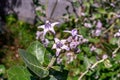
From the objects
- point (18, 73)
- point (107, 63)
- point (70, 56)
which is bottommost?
point (70, 56)

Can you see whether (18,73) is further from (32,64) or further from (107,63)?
(107,63)

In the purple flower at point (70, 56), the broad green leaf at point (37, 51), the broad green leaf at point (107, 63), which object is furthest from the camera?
the purple flower at point (70, 56)

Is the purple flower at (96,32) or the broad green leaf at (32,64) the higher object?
the broad green leaf at (32,64)

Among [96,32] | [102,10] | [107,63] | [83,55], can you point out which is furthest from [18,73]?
[102,10]

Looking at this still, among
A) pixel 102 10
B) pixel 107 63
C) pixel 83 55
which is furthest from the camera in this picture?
pixel 102 10

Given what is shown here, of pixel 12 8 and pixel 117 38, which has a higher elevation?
pixel 117 38

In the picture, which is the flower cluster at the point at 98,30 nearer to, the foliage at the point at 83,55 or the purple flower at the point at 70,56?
the foliage at the point at 83,55

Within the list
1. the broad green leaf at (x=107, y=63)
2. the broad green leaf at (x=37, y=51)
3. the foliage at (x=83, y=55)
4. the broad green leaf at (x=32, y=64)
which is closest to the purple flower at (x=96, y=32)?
the foliage at (x=83, y=55)

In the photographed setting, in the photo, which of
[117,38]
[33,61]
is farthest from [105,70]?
[33,61]

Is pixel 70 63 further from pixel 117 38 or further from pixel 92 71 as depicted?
pixel 92 71
